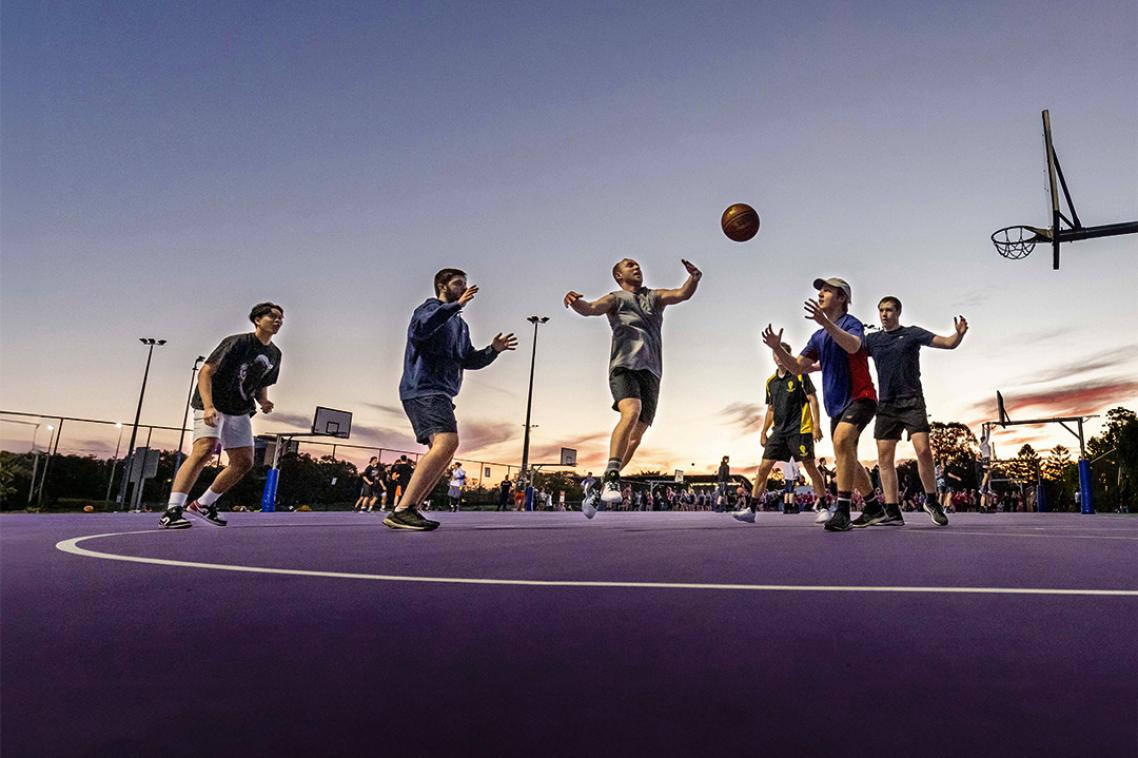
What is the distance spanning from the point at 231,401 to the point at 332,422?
79.5ft

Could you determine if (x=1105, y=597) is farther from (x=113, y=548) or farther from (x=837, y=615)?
(x=113, y=548)

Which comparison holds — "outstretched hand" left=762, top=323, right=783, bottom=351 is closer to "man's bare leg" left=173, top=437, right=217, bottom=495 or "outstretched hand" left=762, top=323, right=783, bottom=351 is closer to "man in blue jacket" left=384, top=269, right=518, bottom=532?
"man in blue jacket" left=384, top=269, right=518, bottom=532

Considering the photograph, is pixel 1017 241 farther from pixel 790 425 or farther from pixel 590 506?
pixel 590 506

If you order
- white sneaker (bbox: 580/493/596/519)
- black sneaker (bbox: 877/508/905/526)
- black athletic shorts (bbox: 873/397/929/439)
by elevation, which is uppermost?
black athletic shorts (bbox: 873/397/929/439)

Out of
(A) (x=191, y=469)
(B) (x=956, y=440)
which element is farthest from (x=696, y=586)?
(B) (x=956, y=440)

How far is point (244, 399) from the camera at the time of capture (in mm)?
5562

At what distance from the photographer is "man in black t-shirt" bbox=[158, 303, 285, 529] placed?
206 inches

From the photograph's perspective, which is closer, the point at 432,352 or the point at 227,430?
the point at 432,352

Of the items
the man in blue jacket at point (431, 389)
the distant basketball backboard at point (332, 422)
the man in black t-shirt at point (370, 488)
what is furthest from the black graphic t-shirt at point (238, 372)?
the distant basketball backboard at point (332, 422)

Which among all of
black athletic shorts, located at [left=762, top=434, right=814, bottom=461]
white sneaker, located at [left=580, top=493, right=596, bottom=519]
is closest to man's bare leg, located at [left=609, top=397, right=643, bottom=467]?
white sneaker, located at [left=580, top=493, right=596, bottom=519]

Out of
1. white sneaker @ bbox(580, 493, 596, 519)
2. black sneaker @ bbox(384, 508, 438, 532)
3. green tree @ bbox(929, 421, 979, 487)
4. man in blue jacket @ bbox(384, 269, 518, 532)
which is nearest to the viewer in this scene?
black sneaker @ bbox(384, 508, 438, 532)

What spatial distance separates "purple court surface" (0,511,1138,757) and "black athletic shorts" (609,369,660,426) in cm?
350

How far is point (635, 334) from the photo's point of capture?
19.1 feet

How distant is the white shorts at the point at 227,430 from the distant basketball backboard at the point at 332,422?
22364mm
